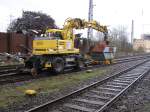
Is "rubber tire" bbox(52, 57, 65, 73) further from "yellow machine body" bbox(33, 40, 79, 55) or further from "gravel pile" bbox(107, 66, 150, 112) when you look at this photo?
"gravel pile" bbox(107, 66, 150, 112)

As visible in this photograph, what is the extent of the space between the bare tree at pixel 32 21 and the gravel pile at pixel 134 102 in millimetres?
25989

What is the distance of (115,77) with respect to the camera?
17.7 m

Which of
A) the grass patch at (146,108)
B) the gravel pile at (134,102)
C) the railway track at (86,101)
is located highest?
the railway track at (86,101)

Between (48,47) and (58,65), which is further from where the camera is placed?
(58,65)

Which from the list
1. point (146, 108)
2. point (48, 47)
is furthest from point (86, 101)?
point (48, 47)

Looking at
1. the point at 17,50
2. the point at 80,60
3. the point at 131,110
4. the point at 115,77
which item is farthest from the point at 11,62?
the point at 131,110

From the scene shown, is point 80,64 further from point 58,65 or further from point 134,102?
point 134,102

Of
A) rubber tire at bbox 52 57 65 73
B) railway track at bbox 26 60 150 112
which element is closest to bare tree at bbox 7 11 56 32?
rubber tire at bbox 52 57 65 73

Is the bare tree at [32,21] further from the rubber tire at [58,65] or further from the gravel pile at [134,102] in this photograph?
the gravel pile at [134,102]

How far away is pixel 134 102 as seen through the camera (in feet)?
34.2

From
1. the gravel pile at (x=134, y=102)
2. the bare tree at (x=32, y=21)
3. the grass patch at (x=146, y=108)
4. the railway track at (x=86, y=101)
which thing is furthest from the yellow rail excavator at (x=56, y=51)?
the bare tree at (x=32, y=21)

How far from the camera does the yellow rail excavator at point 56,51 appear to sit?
1780 cm

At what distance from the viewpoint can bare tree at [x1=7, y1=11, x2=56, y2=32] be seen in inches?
1502

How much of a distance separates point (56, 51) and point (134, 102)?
8.53 metres
